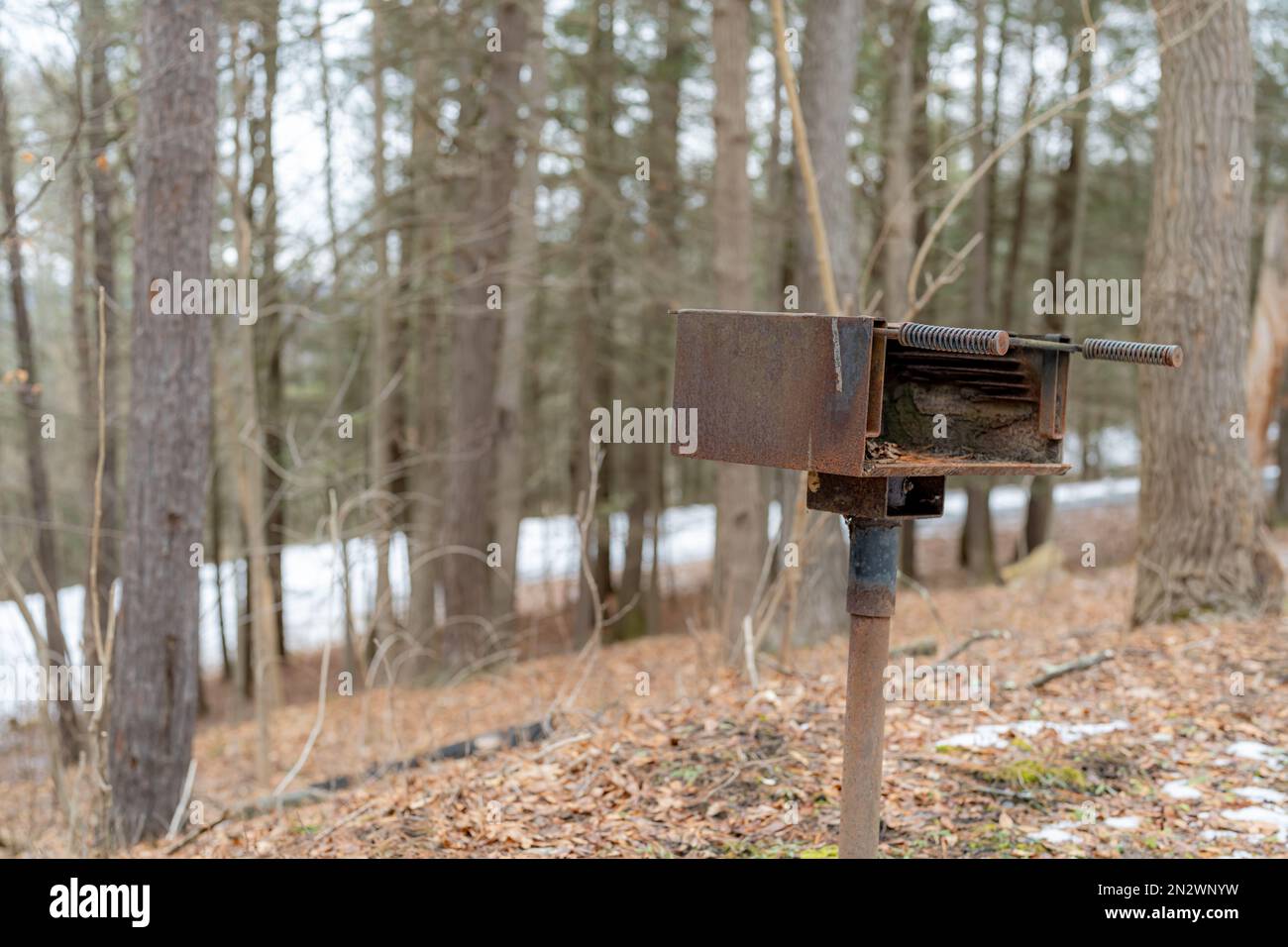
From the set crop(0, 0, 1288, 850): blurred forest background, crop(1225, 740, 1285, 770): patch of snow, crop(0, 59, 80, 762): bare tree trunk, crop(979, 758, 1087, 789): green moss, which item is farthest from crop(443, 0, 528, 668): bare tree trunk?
crop(1225, 740, 1285, 770): patch of snow

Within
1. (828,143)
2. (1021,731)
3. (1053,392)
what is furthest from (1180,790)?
(828,143)

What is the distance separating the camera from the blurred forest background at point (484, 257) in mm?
8625

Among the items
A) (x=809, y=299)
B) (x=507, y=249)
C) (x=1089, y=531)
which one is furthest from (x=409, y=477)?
(x=1089, y=531)

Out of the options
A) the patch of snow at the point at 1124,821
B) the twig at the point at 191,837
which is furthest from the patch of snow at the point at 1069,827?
the twig at the point at 191,837

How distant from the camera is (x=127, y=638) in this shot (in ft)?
24.1

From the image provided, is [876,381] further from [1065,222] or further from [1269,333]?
[1065,222]

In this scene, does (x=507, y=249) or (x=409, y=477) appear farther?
(x=409, y=477)

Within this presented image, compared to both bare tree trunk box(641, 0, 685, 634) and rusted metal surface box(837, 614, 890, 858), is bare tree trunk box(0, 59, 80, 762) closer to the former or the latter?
bare tree trunk box(641, 0, 685, 634)

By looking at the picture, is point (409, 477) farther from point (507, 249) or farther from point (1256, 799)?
point (1256, 799)

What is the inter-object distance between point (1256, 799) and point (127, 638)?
634 centimetres

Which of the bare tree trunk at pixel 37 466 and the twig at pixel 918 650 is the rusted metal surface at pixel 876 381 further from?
the bare tree trunk at pixel 37 466

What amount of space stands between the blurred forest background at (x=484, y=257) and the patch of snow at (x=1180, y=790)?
7.90 feet

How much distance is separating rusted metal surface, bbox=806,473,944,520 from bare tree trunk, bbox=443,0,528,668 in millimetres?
10614

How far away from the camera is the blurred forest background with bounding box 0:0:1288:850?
28.3 feet
